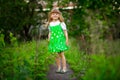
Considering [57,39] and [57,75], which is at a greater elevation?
[57,39]

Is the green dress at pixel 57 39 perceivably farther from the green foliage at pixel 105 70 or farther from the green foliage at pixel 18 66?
the green foliage at pixel 105 70

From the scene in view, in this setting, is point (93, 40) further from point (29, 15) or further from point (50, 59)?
point (29, 15)

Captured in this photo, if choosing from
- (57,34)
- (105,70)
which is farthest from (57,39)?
(105,70)

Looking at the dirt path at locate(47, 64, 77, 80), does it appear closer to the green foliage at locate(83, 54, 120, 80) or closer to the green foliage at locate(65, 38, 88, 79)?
the green foliage at locate(65, 38, 88, 79)

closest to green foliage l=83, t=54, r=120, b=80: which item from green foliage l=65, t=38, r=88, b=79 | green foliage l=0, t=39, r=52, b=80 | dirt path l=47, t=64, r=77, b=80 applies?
green foliage l=0, t=39, r=52, b=80

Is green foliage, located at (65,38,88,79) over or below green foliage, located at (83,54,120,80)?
below

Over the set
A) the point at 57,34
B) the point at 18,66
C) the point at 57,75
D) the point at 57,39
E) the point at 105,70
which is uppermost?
the point at 105,70

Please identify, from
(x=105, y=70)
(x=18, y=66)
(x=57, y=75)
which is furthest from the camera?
(x=57, y=75)

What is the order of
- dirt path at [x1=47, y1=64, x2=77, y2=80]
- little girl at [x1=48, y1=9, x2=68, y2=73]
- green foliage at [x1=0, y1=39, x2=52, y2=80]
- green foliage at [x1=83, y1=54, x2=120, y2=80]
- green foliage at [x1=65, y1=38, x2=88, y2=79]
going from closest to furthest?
green foliage at [x1=83, y1=54, x2=120, y2=80] → green foliage at [x1=0, y1=39, x2=52, y2=80] → green foliage at [x1=65, y1=38, x2=88, y2=79] → dirt path at [x1=47, y1=64, x2=77, y2=80] → little girl at [x1=48, y1=9, x2=68, y2=73]

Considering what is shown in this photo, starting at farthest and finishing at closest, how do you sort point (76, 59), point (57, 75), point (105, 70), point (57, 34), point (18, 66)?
point (76, 59) → point (57, 34) → point (57, 75) → point (18, 66) → point (105, 70)

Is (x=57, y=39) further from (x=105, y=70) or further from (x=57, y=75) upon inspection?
(x=105, y=70)

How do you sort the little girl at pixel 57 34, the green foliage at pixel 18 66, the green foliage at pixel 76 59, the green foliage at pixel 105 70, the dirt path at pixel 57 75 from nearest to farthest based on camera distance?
the green foliage at pixel 105 70 < the green foliage at pixel 18 66 < the green foliage at pixel 76 59 < the dirt path at pixel 57 75 < the little girl at pixel 57 34

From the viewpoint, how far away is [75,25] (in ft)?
49.8

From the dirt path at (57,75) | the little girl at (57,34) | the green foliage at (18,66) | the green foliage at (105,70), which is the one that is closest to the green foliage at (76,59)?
the dirt path at (57,75)
